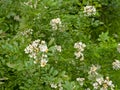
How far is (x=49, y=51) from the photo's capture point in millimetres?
2695

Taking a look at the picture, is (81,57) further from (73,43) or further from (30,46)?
(30,46)

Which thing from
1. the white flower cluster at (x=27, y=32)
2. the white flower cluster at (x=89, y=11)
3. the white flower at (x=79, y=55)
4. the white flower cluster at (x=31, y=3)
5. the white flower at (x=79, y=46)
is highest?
the white flower cluster at (x=31, y=3)

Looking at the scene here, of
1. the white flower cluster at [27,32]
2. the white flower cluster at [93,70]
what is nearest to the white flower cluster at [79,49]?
the white flower cluster at [93,70]

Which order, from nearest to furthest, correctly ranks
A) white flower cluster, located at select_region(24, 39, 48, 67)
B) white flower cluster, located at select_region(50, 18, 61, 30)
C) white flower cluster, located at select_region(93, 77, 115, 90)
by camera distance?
white flower cluster, located at select_region(24, 39, 48, 67), white flower cluster, located at select_region(93, 77, 115, 90), white flower cluster, located at select_region(50, 18, 61, 30)

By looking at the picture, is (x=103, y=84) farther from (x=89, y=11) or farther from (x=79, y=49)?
(x=89, y=11)

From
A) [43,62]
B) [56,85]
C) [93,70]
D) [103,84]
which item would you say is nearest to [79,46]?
[93,70]

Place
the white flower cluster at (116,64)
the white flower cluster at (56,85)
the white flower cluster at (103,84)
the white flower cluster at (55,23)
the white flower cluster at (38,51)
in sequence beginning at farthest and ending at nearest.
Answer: the white flower cluster at (116,64) < the white flower cluster at (55,23) < the white flower cluster at (103,84) < the white flower cluster at (56,85) < the white flower cluster at (38,51)

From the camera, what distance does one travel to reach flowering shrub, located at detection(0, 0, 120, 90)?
7.77 feet

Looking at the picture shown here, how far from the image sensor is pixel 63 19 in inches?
125

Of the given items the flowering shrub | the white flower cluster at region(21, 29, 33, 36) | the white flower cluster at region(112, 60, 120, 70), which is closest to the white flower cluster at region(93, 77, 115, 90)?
the flowering shrub

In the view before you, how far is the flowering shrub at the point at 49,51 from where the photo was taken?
237 centimetres

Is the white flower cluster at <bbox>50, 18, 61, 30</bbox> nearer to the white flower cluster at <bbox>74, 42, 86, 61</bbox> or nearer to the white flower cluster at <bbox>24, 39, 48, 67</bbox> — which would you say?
the white flower cluster at <bbox>74, 42, 86, 61</bbox>

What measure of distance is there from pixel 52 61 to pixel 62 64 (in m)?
0.15

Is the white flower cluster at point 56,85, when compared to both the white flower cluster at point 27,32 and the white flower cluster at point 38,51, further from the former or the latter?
the white flower cluster at point 27,32
